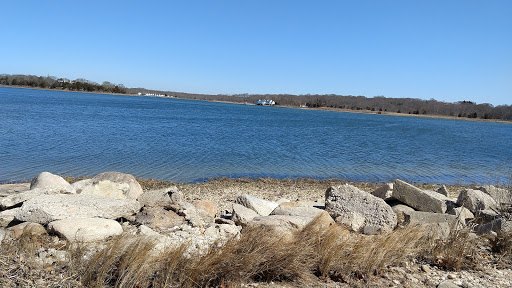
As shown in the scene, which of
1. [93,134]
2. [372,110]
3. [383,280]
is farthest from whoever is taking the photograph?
[372,110]

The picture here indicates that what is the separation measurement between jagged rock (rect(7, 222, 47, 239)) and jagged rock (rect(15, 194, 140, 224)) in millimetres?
222

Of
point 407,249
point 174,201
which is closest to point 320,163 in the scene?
point 174,201

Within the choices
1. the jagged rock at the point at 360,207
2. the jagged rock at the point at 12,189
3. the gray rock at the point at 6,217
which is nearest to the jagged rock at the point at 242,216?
the jagged rock at the point at 360,207

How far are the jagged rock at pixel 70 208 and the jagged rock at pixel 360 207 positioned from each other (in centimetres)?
412

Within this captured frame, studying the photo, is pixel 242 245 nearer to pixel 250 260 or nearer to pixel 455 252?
pixel 250 260

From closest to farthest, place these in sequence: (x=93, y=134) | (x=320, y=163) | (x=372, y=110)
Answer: (x=320, y=163) < (x=93, y=134) < (x=372, y=110)

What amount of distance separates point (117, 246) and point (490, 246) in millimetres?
6078

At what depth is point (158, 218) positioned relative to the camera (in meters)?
6.59

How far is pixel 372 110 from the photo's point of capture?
155m

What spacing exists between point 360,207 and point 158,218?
14.0 ft

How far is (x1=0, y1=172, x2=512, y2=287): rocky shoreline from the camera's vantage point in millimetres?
4242

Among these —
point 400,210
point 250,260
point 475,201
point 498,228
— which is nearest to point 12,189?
point 250,260

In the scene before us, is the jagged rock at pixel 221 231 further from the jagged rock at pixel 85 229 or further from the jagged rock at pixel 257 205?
the jagged rock at pixel 257 205

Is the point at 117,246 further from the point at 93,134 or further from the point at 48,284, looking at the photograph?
Result: the point at 93,134
